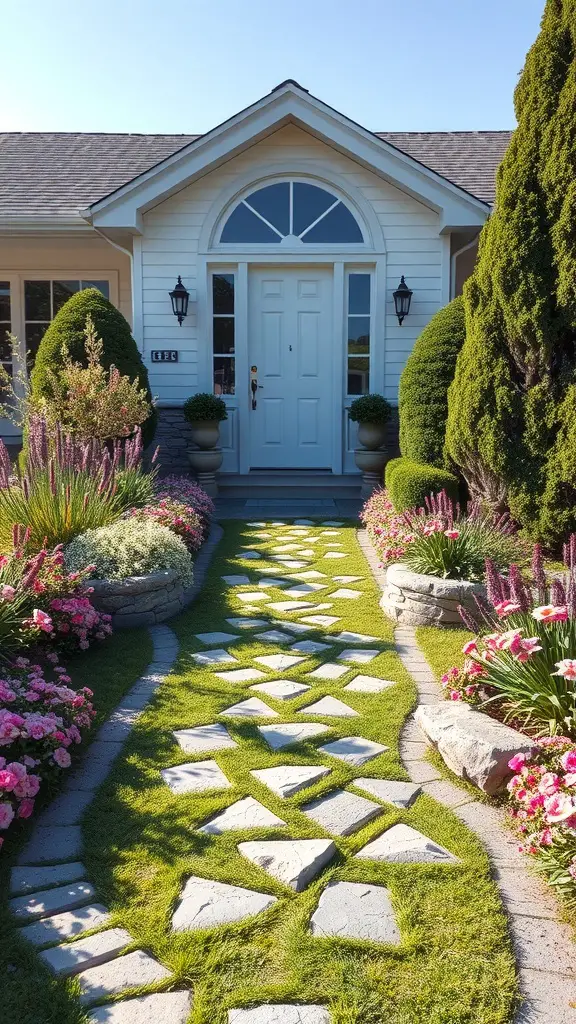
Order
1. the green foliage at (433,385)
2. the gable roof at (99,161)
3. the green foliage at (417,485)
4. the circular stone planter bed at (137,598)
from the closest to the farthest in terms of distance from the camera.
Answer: the circular stone planter bed at (137,598)
the green foliage at (417,485)
the green foliage at (433,385)
the gable roof at (99,161)

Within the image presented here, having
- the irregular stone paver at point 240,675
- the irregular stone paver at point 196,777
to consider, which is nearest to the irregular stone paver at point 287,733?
the irregular stone paver at point 196,777

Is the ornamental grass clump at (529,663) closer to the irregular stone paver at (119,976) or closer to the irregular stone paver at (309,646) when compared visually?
the irregular stone paver at (309,646)

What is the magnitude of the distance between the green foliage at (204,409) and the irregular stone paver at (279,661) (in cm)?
522

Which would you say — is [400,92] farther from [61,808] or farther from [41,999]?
[41,999]

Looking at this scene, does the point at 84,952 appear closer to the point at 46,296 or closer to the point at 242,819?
the point at 242,819

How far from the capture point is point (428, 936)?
194 centimetres

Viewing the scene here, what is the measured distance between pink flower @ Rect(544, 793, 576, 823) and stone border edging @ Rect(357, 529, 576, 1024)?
0.27 m

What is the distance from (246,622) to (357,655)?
976mm

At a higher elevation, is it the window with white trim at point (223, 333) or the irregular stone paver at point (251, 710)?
the window with white trim at point (223, 333)

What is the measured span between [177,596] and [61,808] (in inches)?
100

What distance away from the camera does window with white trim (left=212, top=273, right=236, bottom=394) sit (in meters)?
9.68

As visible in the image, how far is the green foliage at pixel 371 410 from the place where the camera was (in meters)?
8.89

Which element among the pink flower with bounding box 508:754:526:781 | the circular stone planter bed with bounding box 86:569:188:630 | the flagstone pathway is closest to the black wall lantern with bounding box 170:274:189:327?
the circular stone planter bed with bounding box 86:569:188:630

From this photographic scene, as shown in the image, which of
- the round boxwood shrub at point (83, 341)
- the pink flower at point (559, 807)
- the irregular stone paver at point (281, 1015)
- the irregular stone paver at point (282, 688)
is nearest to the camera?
the irregular stone paver at point (281, 1015)
